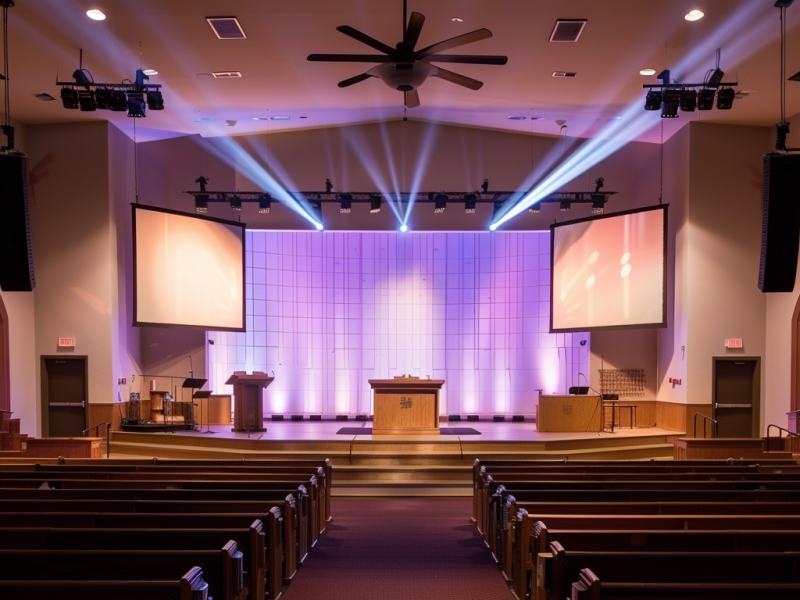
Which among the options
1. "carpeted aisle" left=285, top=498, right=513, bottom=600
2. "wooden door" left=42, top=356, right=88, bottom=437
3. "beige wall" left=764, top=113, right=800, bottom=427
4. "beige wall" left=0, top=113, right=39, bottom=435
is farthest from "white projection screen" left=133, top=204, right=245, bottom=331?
"beige wall" left=764, top=113, right=800, bottom=427

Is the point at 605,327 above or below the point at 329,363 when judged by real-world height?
above

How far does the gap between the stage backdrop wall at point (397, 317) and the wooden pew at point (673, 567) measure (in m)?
11.5

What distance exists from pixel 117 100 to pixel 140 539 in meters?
7.03

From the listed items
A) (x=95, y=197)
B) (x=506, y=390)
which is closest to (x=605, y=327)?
(x=506, y=390)

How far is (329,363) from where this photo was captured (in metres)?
14.9

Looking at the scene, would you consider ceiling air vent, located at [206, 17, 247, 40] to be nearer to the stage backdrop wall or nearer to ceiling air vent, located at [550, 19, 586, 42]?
ceiling air vent, located at [550, 19, 586, 42]

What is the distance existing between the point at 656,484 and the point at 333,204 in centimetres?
1042

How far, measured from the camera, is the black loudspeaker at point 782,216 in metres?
7.55

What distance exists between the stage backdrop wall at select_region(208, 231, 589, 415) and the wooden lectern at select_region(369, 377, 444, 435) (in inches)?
131

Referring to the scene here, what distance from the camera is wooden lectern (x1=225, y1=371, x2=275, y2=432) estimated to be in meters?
11.8

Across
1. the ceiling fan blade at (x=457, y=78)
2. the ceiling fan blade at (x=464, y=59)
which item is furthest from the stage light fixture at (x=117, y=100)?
the ceiling fan blade at (x=464, y=59)

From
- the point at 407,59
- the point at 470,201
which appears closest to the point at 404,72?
the point at 407,59

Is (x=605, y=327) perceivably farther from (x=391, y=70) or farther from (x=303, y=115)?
(x=391, y=70)

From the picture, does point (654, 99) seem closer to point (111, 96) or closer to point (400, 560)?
point (400, 560)
